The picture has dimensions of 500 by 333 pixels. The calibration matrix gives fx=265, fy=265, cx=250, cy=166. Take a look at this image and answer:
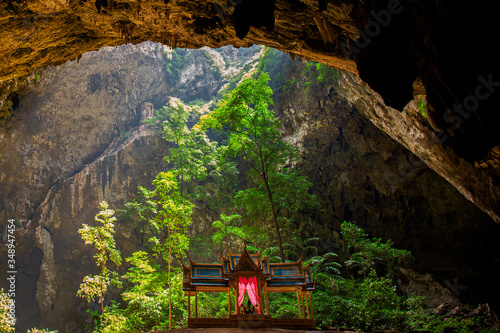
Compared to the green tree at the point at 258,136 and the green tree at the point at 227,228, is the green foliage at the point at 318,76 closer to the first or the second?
the green tree at the point at 258,136

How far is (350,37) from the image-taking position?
20.2 ft

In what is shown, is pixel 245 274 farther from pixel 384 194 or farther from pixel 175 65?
pixel 175 65

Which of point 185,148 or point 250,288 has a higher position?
point 185,148

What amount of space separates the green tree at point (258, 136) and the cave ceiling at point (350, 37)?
527 centimetres

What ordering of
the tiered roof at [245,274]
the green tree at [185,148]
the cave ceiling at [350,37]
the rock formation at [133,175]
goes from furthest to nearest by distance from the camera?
the green tree at [185,148] → the rock formation at [133,175] → the tiered roof at [245,274] → the cave ceiling at [350,37]

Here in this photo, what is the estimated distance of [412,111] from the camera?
7.85 m

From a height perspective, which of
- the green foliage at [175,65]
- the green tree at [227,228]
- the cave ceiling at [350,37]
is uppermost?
the green foliage at [175,65]

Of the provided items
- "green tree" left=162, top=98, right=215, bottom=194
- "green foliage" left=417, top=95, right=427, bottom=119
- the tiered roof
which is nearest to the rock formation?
"green foliage" left=417, top=95, right=427, bottom=119

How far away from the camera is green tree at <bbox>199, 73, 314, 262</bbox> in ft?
43.2

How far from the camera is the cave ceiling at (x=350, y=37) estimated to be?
10.6ft

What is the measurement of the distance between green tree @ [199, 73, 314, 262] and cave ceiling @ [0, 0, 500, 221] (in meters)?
5.27

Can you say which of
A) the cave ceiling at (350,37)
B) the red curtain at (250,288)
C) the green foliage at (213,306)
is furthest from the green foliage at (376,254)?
the green foliage at (213,306)

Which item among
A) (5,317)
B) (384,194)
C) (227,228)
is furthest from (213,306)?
(384,194)

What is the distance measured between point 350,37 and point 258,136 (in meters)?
8.36
